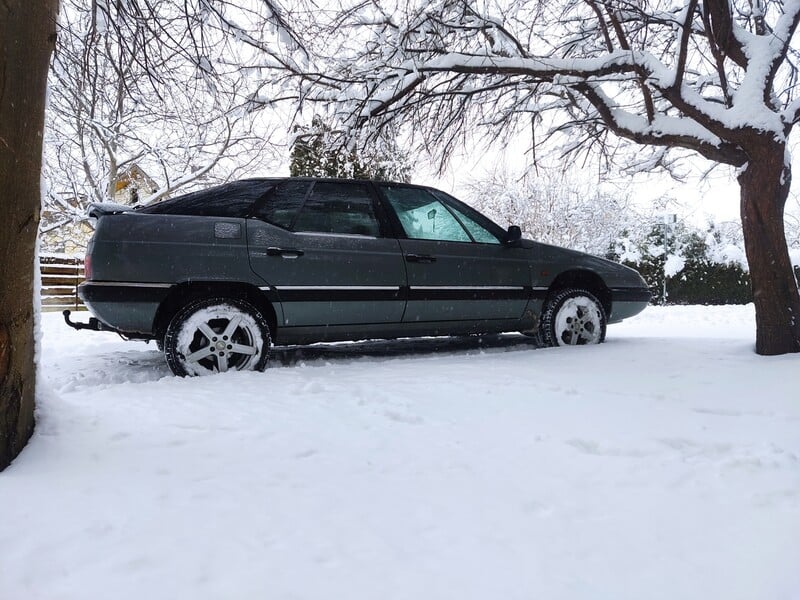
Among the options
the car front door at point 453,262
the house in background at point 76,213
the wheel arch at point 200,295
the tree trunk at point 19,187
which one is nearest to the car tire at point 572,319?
the car front door at point 453,262

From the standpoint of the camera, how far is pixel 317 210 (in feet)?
13.2

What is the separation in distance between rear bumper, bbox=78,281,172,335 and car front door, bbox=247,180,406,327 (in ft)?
2.27

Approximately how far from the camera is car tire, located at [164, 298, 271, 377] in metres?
3.48

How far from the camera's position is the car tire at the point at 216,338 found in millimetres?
3477

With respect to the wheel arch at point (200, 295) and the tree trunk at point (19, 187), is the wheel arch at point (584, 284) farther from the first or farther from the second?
the tree trunk at point (19, 187)

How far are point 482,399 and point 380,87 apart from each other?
3295 millimetres

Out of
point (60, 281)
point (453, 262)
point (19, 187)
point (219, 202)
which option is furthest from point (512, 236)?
point (60, 281)

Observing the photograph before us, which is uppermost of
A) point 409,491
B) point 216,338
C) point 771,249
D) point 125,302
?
point 771,249

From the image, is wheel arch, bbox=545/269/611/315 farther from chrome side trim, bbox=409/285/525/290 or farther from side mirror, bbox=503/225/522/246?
side mirror, bbox=503/225/522/246

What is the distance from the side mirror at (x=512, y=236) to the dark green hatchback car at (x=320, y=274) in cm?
1

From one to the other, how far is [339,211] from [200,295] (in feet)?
4.07

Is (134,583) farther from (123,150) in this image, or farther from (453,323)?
(123,150)

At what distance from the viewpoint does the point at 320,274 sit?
389cm

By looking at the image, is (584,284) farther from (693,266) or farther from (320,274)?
(693,266)
